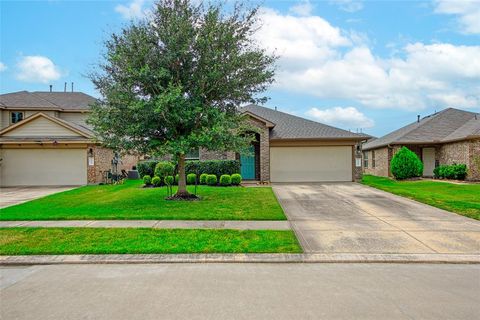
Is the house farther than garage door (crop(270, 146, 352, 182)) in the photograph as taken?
No

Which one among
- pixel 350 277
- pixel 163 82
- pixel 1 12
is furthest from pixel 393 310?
pixel 1 12

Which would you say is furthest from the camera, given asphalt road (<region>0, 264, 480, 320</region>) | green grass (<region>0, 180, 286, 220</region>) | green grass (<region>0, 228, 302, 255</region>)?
green grass (<region>0, 180, 286, 220</region>)

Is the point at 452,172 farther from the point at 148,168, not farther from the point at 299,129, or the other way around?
the point at 148,168

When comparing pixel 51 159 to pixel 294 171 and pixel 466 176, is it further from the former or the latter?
pixel 466 176

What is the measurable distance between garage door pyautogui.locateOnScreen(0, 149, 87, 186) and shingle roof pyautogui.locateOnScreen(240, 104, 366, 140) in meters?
10.5

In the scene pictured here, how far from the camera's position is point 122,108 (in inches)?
431

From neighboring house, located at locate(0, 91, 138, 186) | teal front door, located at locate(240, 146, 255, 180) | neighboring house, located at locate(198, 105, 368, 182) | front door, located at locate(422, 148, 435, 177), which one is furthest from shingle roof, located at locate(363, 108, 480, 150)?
neighboring house, located at locate(0, 91, 138, 186)

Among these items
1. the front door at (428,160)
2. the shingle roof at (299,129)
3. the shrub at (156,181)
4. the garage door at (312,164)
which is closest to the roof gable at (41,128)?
the shrub at (156,181)

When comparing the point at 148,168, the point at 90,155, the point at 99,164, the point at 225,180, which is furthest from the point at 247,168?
the point at 90,155

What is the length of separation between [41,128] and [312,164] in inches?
654

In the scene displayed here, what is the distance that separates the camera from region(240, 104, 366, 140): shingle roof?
19.5 metres

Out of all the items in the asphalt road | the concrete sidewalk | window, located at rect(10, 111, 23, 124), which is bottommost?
the asphalt road

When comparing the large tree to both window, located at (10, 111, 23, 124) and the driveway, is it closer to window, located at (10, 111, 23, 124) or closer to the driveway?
the driveway

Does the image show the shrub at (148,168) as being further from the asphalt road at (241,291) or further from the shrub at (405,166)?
the shrub at (405,166)
